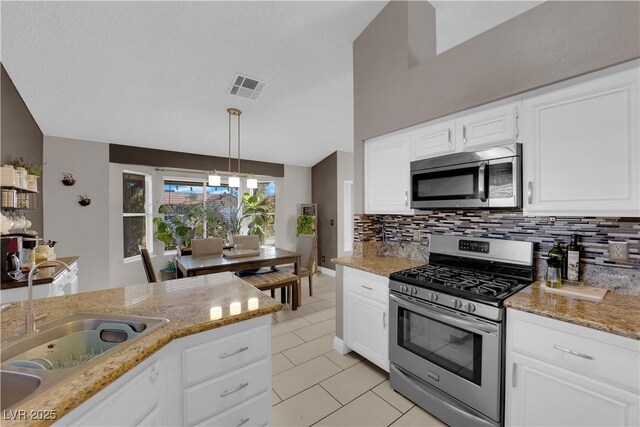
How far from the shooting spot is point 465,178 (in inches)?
77.0

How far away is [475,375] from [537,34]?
2081 millimetres

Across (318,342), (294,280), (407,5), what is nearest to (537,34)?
(407,5)

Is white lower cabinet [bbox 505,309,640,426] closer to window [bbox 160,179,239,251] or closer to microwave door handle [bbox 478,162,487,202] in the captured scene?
microwave door handle [bbox 478,162,487,202]

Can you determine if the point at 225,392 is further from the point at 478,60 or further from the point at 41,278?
the point at 478,60

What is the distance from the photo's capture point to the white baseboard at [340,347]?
101 inches

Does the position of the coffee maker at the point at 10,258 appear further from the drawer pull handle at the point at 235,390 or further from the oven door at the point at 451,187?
the oven door at the point at 451,187

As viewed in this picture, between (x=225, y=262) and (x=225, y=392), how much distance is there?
2094 mm

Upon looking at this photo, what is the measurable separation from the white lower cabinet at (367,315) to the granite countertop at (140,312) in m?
1.04

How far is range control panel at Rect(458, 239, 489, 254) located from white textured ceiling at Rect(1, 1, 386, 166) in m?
2.24

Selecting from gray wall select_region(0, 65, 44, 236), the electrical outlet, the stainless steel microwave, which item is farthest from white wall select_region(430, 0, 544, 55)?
gray wall select_region(0, 65, 44, 236)

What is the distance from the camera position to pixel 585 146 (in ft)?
4.81

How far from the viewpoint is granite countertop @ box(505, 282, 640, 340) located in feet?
3.81

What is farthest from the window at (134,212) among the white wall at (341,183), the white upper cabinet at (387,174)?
the white upper cabinet at (387,174)

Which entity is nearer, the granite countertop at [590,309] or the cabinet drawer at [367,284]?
the granite countertop at [590,309]
